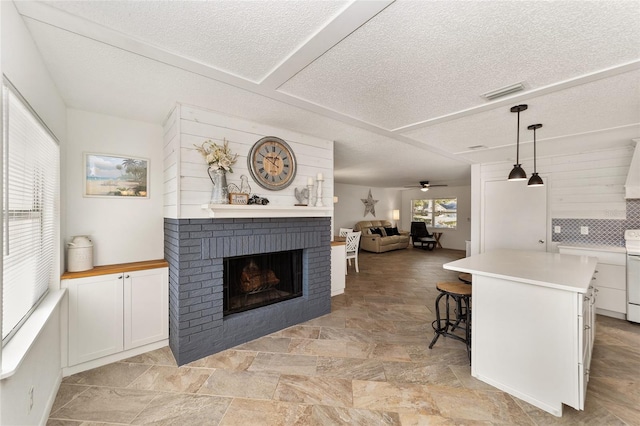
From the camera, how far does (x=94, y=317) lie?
231cm

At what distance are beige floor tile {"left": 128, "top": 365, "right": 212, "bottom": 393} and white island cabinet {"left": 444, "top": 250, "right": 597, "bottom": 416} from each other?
228 centimetres

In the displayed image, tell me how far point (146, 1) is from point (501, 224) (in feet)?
18.2

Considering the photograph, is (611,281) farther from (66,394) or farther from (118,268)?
(66,394)

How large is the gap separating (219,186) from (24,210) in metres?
1.22

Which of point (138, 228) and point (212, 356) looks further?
point (138, 228)

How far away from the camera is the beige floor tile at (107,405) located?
1800mm

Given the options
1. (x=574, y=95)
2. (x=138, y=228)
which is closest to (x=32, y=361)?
(x=138, y=228)

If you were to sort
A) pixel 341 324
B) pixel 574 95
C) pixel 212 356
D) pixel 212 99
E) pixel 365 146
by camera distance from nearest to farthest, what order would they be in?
pixel 574 95 < pixel 212 99 < pixel 212 356 < pixel 341 324 < pixel 365 146

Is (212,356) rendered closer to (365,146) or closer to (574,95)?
(365,146)

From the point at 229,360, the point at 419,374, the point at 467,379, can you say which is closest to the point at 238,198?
the point at 229,360

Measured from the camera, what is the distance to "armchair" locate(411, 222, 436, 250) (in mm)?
9508

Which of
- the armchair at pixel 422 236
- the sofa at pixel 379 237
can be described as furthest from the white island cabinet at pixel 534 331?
the armchair at pixel 422 236

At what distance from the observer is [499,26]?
1.37 metres

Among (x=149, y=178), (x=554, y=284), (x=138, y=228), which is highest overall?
(x=149, y=178)
